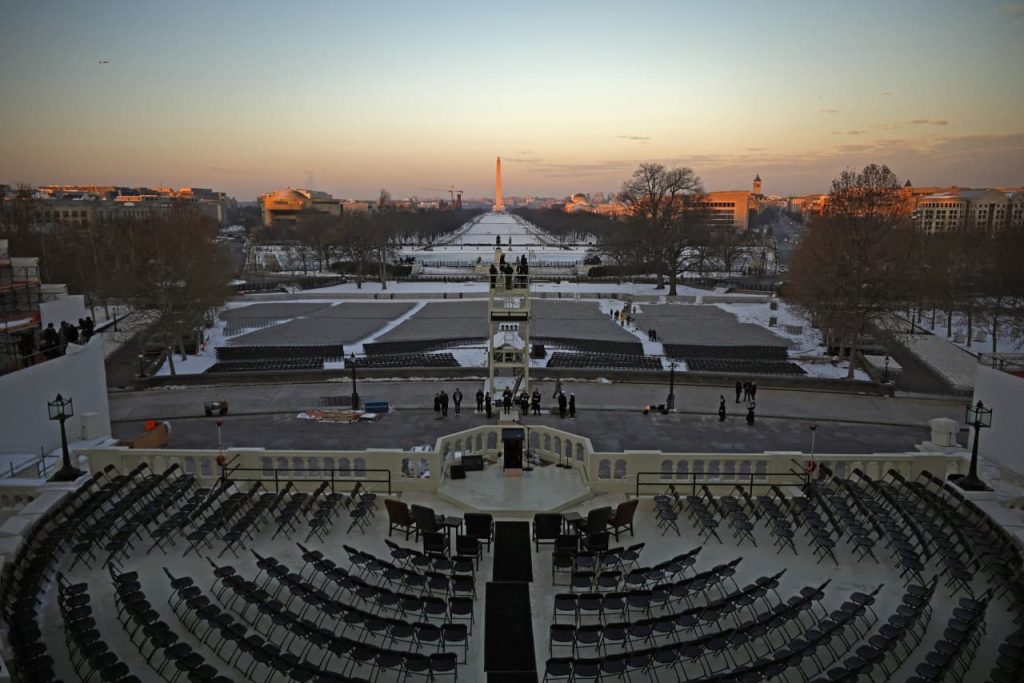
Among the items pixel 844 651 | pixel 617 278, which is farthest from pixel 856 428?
pixel 617 278

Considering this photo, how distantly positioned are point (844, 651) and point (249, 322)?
159ft

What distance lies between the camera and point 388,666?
939 cm

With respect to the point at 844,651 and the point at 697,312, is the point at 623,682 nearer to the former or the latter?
the point at 844,651

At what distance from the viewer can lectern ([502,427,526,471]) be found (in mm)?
16859

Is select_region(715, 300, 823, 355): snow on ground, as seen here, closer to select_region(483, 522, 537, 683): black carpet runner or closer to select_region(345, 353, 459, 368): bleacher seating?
select_region(345, 353, 459, 368): bleacher seating

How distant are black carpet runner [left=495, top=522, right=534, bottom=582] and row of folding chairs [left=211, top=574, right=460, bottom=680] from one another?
2099 mm

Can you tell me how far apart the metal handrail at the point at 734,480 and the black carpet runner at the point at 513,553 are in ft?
10.3

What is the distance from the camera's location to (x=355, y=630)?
1102 centimetres

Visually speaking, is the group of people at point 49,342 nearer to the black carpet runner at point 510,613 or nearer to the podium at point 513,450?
the podium at point 513,450

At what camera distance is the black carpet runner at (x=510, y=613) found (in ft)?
33.4

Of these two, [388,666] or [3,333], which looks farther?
[3,333]

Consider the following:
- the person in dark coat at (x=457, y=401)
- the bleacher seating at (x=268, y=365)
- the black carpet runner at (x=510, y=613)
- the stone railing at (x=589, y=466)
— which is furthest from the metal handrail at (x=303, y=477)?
the bleacher seating at (x=268, y=365)

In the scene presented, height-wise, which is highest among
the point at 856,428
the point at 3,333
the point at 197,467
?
the point at 3,333

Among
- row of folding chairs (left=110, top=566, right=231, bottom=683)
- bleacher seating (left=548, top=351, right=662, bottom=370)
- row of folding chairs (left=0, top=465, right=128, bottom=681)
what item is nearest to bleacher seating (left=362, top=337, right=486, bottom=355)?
bleacher seating (left=548, top=351, right=662, bottom=370)
